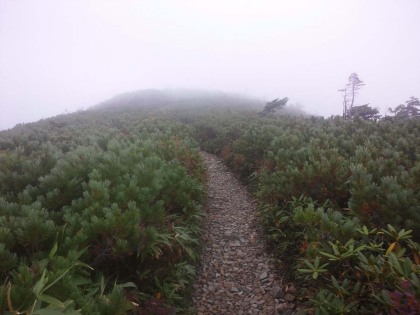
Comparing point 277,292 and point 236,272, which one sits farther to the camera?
point 236,272

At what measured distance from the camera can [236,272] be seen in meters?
5.16

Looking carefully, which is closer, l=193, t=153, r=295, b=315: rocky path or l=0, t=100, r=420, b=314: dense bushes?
l=0, t=100, r=420, b=314: dense bushes

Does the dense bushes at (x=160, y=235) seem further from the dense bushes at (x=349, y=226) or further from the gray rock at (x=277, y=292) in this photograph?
the gray rock at (x=277, y=292)

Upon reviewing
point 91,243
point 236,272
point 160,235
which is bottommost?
point 236,272

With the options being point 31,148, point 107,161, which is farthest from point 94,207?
point 31,148

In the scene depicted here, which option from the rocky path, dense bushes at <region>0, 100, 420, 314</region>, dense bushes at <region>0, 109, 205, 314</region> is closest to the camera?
dense bushes at <region>0, 109, 205, 314</region>

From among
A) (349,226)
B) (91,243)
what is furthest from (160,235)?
(349,226)

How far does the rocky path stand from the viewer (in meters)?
4.29

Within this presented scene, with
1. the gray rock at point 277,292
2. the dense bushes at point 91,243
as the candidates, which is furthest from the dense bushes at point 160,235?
the gray rock at point 277,292

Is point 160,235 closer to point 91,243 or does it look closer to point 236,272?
point 91,243

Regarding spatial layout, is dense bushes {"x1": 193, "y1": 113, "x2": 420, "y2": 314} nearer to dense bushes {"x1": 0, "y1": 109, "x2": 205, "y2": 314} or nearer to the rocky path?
the rocky path

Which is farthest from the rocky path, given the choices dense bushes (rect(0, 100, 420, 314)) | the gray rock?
dense bushes (rect(0, 100, 420, 314))

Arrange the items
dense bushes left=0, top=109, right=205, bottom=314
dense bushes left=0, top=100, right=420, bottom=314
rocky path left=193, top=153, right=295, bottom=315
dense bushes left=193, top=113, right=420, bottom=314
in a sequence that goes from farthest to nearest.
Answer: rocky path left=193, top=153, right=295, bottom=315, dense bushes left=193, top=113, right=420, bottom=314, dense bushes left=0, top=100, right=420, bottom=314, dense bushes left=0, top=109, right=205, bottom=314

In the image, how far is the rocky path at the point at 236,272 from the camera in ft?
14.1
